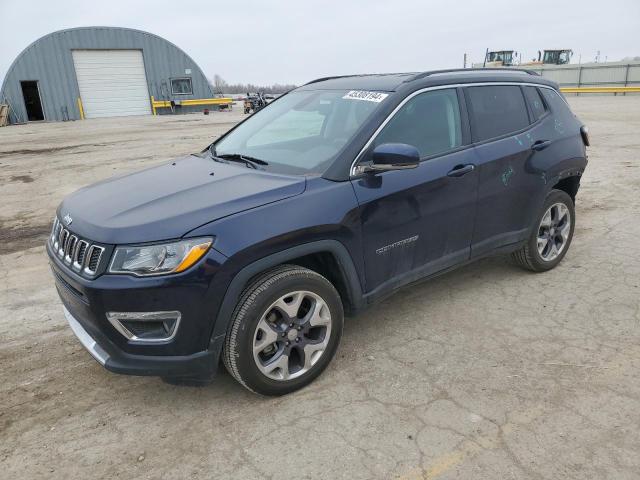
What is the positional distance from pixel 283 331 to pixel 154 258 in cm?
83

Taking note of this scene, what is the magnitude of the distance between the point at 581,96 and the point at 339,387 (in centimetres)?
3966

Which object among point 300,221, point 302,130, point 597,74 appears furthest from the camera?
point 597,74

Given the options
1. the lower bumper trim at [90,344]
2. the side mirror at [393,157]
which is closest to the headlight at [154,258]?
the lower bumper trim at [90,344]

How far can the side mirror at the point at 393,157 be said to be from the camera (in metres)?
2.84

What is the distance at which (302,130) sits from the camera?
3619 mm

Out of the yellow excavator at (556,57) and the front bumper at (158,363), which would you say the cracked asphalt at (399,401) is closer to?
the front bumper at (158,363)

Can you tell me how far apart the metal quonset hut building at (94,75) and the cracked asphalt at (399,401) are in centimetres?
3065

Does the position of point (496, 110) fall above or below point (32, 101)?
below

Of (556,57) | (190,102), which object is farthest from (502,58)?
(190,102)

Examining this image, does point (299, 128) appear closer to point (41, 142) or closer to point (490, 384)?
point (490, 384)

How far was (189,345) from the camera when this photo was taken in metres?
2.47

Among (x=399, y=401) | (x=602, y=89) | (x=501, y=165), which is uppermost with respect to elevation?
(x=501, y=165)

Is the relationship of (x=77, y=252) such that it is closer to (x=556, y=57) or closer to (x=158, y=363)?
(x=158, y=363)

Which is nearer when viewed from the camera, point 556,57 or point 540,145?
point 540,145
